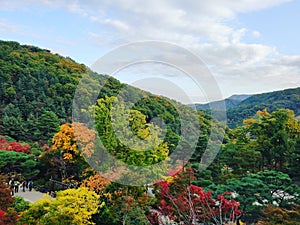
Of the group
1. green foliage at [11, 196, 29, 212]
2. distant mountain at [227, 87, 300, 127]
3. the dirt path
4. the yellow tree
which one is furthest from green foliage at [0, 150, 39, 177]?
distant mountain at [227, 87, 300, 127]

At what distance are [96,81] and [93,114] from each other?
396 cm

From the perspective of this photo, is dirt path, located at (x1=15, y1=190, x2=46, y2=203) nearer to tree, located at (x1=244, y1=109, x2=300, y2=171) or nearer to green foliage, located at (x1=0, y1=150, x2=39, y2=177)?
green foliage, located at (x1=0, y1=150, x2=39, y2=177)

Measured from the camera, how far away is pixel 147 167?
868 cm

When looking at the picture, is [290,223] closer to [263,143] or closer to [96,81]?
[263,143]

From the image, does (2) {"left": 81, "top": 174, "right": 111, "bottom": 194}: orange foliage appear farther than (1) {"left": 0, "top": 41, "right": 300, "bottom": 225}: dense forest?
Yes

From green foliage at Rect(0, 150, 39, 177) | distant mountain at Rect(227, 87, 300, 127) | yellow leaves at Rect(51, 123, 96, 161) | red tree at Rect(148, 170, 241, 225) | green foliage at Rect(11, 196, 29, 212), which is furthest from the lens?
distant mountain at Rect(227, 87, 300, 127)

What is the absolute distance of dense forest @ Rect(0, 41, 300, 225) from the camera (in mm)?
7102

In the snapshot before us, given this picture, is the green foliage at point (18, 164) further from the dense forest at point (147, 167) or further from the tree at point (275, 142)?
the tree at point (275, 142)

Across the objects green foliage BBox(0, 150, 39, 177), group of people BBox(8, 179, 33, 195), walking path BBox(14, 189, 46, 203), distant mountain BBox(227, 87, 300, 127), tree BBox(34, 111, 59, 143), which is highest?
distant mountain BBox(227, 87, 300, 127)

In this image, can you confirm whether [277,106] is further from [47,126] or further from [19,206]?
[19,206]

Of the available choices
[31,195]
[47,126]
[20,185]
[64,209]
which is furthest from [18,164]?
[47,126]

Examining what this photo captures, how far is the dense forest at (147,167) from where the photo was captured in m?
7.10

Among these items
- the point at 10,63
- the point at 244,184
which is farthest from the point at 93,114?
the point at 10,63

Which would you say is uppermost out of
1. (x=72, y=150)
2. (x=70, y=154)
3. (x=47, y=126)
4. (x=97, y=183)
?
(x=47, y=126)
